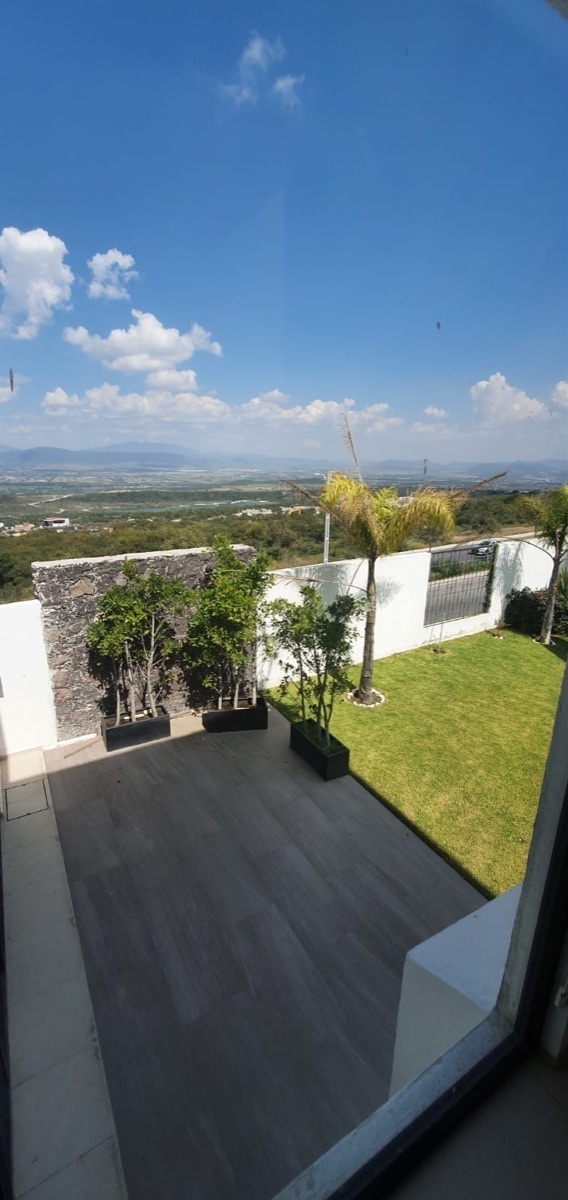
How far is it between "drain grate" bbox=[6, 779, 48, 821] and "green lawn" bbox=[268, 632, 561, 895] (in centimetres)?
237

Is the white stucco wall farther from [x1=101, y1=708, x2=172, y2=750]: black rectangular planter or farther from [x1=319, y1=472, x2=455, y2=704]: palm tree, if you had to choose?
[x1=319, y1=472, x2=455, y2=704]: palm tree

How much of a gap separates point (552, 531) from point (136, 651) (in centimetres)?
575

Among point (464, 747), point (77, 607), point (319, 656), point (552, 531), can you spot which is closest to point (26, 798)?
point (77, 607)

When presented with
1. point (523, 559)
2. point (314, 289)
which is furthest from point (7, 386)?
point (523, 559)

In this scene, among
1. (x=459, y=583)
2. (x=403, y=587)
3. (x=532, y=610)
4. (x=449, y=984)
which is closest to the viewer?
(x=449, y=984)

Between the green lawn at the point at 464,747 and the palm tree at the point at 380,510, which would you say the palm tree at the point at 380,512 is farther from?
the green lawn at the point at 464,747

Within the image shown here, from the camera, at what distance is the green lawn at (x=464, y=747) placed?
344 cm

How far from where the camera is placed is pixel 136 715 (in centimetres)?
465

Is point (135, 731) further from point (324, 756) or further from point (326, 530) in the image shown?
point (326, 530)

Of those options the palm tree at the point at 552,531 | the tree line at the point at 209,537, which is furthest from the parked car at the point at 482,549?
the tree line at the point at 209,537

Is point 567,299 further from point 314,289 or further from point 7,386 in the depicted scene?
point 314,289

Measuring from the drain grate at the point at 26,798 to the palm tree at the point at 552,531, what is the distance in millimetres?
5748

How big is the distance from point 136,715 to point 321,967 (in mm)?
2776

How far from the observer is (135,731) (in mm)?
4457
